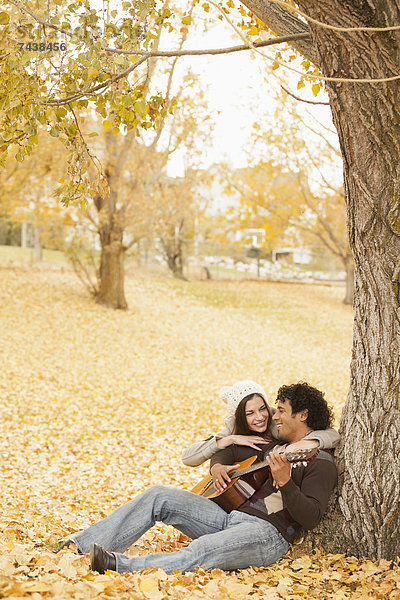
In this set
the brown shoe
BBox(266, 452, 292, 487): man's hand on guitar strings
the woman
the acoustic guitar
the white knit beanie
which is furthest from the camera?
the white knit beanie

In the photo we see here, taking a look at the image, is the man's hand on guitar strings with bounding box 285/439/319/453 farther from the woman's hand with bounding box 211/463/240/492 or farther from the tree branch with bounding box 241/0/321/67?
the tree branch with bounding box 241/0/321/67

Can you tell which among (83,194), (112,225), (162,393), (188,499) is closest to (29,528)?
(188,499)

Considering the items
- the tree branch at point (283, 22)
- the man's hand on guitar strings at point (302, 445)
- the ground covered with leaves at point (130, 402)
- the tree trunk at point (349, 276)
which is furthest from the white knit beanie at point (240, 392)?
A: the tree trunk at point (349, 276)

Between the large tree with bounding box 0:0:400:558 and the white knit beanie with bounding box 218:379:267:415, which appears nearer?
the large tree with bounding box 0:0:400:558

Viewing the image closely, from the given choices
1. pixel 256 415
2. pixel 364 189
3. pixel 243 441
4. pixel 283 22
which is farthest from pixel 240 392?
pixel 283 22

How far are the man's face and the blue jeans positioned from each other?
1.66ft

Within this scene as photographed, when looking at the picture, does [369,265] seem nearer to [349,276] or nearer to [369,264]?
[369,264]

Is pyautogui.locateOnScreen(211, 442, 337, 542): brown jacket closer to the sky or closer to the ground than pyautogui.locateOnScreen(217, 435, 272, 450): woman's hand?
closer to the ground

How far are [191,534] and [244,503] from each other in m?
0.35

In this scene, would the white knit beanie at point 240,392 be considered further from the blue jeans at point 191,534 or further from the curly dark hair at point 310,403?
the blue jeans at point 191,534

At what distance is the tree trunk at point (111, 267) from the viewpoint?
15.3 meters

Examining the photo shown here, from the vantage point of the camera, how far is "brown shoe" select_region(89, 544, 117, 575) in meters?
3.14

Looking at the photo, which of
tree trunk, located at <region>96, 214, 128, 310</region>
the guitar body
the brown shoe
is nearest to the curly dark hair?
the guitar body

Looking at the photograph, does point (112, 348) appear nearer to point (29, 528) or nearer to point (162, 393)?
point (162, 393)
